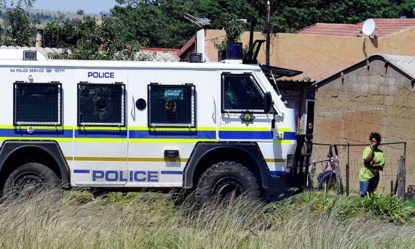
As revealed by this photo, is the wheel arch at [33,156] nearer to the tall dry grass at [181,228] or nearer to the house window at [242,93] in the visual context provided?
the tall dry grass at [181,228]

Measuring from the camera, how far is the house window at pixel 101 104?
42.9 ft

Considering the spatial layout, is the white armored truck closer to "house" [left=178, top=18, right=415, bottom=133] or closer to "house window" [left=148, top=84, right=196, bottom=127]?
"house window" [left=148, top=84, right=196, bottom=127]

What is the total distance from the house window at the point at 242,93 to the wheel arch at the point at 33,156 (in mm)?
2685

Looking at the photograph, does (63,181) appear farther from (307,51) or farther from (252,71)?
(307,51)

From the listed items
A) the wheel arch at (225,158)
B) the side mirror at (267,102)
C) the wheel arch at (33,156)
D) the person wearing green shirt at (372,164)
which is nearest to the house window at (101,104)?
the wheel arch at (33,156)

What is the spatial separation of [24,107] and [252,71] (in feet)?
11.5

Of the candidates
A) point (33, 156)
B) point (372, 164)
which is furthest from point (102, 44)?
point (33, 156)

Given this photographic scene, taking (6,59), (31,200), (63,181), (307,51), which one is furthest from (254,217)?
(307,51)

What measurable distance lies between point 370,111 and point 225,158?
7.56 m

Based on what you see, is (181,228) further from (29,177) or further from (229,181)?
(29,177)

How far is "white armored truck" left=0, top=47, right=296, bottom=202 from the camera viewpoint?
13039 millimetres

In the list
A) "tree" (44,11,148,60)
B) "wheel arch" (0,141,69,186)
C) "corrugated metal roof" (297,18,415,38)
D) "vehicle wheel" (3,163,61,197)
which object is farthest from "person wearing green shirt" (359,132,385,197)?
"corrugated metal roof" (297,18,415,38)

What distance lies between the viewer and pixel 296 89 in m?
32.2

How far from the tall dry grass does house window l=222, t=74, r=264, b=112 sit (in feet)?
8.81
